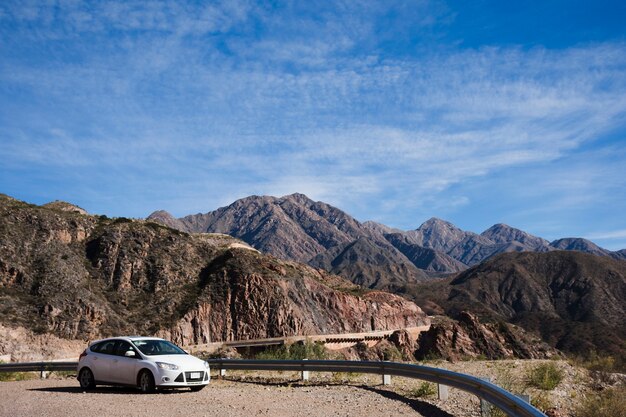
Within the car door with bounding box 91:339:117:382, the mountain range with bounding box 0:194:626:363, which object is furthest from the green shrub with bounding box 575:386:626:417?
the mountain range with bounding box 0:194:626:363

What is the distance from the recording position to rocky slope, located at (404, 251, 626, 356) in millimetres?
111056

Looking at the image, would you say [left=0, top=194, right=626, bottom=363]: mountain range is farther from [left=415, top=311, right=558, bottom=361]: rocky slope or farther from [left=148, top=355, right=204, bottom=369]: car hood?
[left=148, top=355, right=204, bottom=369]: car hood

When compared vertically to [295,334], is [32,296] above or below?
above

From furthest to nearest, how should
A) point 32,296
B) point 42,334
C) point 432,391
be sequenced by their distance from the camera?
point 32,296 < point 42,334 < point 432,391

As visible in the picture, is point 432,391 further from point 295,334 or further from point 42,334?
point 295,334

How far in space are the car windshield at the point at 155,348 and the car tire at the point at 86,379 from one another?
167 cm

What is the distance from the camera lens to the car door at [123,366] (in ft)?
46.4

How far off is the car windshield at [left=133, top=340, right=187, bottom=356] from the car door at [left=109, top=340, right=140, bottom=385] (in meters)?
0.26

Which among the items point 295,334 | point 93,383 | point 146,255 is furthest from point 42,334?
point 93,383

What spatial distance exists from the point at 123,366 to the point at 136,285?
50.0 meters

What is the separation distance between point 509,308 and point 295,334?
308 ft

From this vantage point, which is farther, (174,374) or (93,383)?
(93,383)

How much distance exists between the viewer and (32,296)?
2005 inches

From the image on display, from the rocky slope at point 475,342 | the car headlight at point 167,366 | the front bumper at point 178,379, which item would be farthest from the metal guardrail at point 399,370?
the rocky slope at point 475,342
